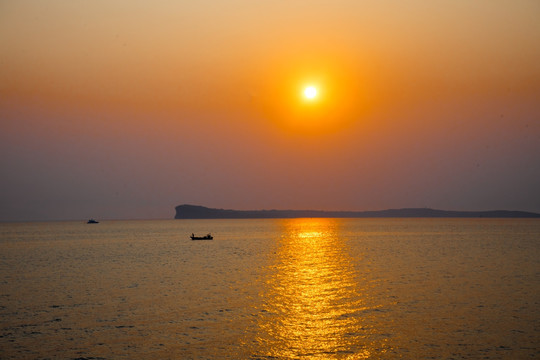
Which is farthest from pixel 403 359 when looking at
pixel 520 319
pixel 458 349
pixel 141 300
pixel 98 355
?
pixel 141 300

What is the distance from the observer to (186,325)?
109 ft

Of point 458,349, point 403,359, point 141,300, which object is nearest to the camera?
point 403,359

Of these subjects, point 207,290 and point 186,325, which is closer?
point 186,325

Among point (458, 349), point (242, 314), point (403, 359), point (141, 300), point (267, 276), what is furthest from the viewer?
point (267, 276)

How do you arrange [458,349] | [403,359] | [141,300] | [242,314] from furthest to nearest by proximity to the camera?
1. [141,300]
2. [242,314]
3. [458,349]
4. [403,359]

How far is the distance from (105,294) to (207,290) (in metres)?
9.63

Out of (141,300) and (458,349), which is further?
(141,300)

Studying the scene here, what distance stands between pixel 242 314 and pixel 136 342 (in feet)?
31.8

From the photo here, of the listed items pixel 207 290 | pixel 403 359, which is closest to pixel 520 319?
pixel 403 359

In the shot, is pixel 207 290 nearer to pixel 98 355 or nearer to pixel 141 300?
pixel 141 300

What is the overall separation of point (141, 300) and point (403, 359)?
25070mm

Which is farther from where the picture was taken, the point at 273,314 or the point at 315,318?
the point at 273,314

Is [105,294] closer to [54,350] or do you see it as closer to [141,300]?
[141,300]

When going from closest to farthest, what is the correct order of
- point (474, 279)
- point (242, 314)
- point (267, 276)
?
1. point (242, 314)
2. point (474, 279)
3. point (267, 276)
